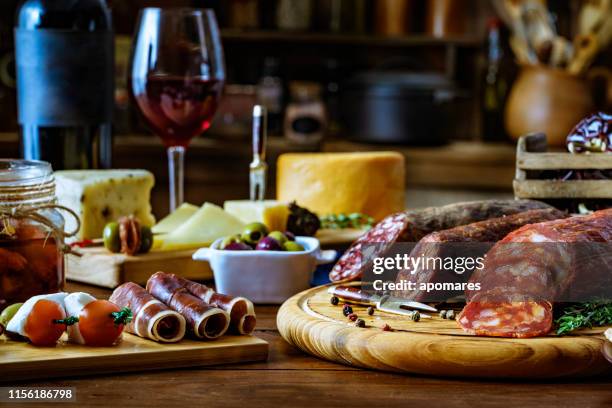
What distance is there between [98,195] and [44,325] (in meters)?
0.68

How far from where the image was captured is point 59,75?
68.7 inches

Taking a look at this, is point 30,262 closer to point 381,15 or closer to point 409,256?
point 409,256

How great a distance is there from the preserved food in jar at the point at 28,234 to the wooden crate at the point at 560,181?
0.64 metres

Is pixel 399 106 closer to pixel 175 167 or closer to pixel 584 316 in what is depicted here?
pixel 175 167

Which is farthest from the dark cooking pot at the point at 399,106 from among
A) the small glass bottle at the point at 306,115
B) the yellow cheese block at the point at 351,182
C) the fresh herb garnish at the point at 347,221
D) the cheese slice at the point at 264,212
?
the cheese slice at the point at 264,212

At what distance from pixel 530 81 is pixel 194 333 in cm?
264

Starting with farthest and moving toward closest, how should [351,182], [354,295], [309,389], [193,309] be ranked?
[351,182]
[354,295]
[193,309]
[309,389]

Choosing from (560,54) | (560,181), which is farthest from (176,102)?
(560,54)

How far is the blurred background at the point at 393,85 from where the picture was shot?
3418 millimetres

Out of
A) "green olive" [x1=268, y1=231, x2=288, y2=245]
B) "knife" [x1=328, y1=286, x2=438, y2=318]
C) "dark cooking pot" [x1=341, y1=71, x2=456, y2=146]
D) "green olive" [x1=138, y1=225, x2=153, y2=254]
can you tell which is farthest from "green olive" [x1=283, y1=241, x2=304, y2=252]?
"dark cooking pot" [x1=341, y1=71, x2=456, y2=146]

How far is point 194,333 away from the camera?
1.08 meters

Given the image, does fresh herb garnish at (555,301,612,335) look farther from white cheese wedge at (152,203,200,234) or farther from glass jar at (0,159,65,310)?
white cheese wedge at (152,203,200,234)

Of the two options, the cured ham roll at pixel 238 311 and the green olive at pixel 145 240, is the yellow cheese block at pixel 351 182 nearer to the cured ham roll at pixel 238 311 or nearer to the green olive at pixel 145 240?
the green olive at pixel 145 240

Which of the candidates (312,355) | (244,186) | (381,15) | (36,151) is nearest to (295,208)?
(36,151)
